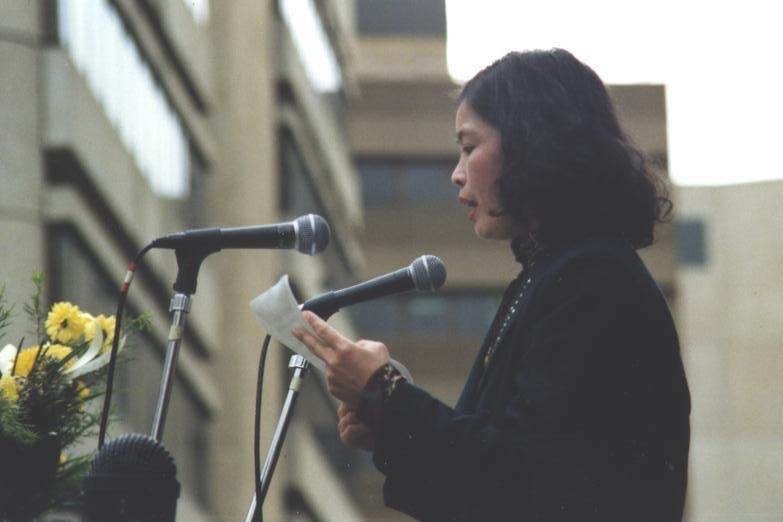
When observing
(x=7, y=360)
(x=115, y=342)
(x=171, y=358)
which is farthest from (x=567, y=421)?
(x=7, y=360)

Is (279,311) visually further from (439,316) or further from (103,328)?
(439,316)

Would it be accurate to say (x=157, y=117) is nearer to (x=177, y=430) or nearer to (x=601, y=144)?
(x=177, y=430)

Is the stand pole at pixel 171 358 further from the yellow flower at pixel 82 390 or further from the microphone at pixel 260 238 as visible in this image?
the yellow flower at pixel 82 390

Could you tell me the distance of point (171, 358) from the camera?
3.14m

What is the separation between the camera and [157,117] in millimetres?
18469

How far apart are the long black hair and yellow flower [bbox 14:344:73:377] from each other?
35.6 inches

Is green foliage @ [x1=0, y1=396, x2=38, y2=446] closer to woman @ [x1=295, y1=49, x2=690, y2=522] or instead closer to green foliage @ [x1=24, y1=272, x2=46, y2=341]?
green foliage @ [x1=24, y1=272, x2=46, y2=341]

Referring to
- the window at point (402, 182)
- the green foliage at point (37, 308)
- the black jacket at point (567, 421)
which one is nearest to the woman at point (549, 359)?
the black jacket at point (567, 421)

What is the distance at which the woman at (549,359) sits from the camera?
2.79 m

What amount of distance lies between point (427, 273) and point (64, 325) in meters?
0.73

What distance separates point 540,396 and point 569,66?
2.26 feet

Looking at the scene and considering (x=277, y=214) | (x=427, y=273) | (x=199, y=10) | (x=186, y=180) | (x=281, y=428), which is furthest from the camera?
(x=277, y=214)

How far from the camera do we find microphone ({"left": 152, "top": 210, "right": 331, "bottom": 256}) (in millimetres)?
3270

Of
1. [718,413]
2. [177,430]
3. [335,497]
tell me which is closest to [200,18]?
[177,430]
